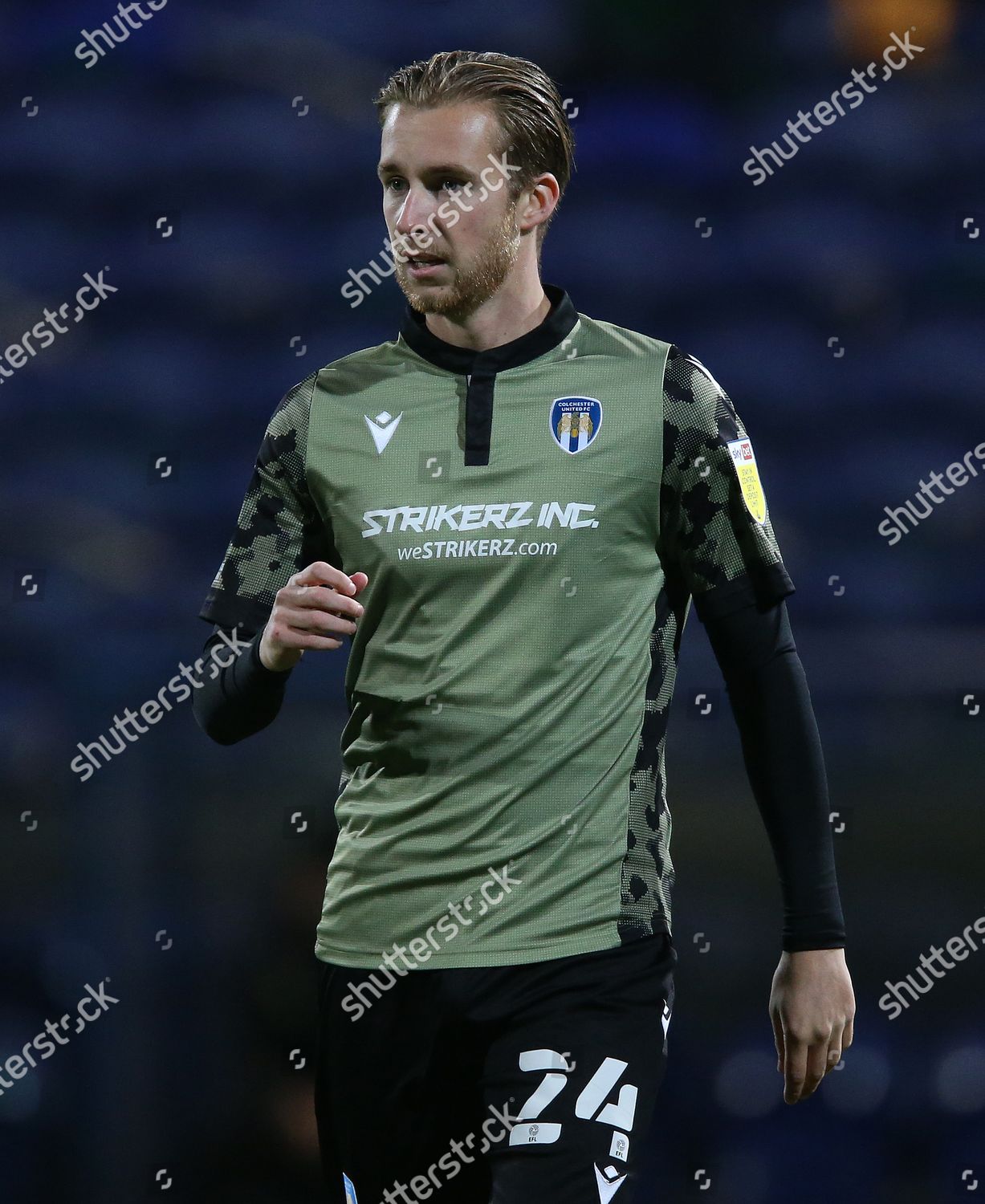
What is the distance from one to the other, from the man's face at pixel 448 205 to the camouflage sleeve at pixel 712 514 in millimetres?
248

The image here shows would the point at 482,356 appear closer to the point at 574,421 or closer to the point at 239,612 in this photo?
the point at 574,421

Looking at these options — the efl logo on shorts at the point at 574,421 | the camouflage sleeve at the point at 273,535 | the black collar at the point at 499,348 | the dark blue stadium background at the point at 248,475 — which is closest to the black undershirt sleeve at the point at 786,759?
the efl logo on shorts at the point at 574,421

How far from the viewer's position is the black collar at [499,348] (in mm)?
1633

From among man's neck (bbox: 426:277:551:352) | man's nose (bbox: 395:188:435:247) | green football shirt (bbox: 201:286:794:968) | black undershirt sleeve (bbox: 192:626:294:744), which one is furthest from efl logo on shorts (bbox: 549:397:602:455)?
black undershirt sleeve (bbox: 192:626:294:744)

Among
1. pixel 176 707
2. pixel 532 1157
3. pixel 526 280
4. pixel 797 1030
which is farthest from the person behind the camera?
pixel 176 707

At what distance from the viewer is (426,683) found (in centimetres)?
152

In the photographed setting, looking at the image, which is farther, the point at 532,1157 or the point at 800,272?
the point at 800,272

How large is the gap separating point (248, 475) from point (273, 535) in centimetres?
118

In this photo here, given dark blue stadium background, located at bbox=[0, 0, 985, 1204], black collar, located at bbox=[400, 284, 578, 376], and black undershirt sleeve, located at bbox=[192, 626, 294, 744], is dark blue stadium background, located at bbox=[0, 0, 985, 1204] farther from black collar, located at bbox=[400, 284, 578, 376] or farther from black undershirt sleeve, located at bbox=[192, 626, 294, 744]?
black collar, located at bbox=[400, 284, 578, 376]

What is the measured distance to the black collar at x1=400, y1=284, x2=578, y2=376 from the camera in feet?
5.36

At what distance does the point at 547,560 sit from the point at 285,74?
1726 millimetres

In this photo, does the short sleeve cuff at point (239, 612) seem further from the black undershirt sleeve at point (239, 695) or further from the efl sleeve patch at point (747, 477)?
the efl sleeve patch at point (747, 477)

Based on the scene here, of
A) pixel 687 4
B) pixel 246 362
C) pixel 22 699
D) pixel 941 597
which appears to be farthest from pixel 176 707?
pixel 687 4

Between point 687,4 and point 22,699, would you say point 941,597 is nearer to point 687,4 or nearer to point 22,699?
point 687,4
